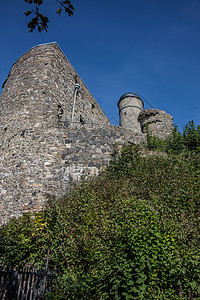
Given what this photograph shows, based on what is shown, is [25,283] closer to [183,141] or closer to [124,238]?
[124,238]

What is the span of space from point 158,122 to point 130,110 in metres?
7.39

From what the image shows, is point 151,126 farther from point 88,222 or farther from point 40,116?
point 88,222

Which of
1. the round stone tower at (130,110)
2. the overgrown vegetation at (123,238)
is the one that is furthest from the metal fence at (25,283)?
the round stone tower at (130,110)

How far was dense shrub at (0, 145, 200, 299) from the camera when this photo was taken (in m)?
3.22

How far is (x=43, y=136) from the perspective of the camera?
8.42 metres

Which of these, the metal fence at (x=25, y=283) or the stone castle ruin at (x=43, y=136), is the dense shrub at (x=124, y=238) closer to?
the metal fence at (x=25, y=283)

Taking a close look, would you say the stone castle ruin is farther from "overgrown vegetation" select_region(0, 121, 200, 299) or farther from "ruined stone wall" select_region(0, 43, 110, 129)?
"overgrown vegetation" select_region(0, 121, 200, 299)

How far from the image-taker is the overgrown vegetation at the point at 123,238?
3221 millimetres

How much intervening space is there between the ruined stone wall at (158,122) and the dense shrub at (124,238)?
23.7 ft

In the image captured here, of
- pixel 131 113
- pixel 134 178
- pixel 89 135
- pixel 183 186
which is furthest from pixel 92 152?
pixel 131 113

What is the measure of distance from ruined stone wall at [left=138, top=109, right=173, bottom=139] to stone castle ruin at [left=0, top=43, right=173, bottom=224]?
17.7 feet

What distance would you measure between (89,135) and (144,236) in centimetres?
582

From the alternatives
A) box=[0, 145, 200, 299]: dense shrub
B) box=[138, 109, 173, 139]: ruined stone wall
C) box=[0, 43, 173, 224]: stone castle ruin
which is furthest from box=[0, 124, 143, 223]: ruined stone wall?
box=[138, 109, 173, 139]: ruined stone wall

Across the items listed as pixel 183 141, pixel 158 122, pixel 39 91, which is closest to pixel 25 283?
pixel 39 91
